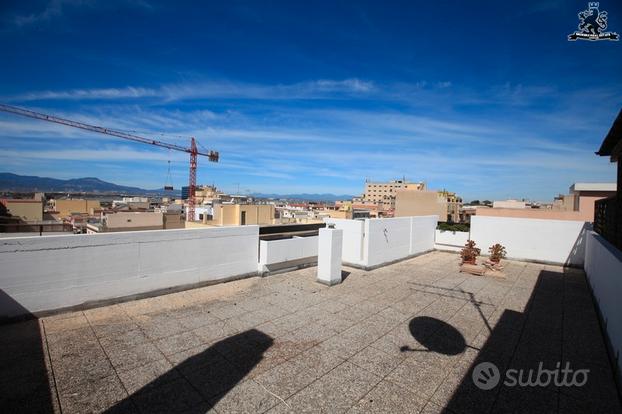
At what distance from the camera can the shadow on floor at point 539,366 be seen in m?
3.43

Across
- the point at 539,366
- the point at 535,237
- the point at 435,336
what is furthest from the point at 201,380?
the point at 535,237

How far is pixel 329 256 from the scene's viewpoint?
7.95 m

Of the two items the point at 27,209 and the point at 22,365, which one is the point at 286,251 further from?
the point at 27,209

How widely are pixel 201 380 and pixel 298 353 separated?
1.30 meters

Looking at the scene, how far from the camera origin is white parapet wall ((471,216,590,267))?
11.5 m

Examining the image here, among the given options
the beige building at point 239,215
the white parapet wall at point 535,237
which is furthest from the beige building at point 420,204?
the beige building at point 239,215

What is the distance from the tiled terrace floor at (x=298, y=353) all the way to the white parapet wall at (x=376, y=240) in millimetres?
2878

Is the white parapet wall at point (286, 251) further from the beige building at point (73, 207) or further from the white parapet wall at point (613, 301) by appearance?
the beige building at point (73, 207)

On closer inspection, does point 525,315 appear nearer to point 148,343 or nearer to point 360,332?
point 360,332

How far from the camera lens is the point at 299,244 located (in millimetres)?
9336

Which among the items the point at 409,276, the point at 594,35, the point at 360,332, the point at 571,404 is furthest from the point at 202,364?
the point at 594,35

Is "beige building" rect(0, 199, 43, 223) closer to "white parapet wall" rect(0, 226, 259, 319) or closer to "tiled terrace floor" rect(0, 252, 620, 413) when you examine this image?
"white parapet wall" rect(0, 226, 259, 319)

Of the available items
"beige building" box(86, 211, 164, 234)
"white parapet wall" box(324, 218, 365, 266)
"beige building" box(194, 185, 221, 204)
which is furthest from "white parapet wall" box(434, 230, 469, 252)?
"beige building" box(194, 185, 221, 204)

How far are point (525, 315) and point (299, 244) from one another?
5586 mm
